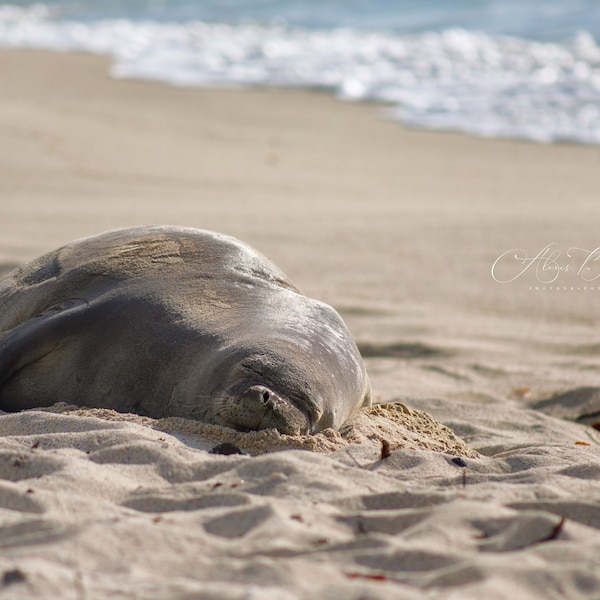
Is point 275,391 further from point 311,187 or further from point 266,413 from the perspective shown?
point 311,187

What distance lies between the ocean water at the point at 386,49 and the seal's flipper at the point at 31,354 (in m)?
8.89

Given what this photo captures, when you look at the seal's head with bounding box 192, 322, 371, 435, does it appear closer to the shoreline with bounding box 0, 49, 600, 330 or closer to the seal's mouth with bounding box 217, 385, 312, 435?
the seal's mouth with bounding box 217, 385, 312, 435

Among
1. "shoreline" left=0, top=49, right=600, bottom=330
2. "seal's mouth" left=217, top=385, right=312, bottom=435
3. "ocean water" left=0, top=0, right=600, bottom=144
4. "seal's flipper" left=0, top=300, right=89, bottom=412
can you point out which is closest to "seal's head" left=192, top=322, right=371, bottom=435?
"seal's mouth" left=217, top=385, right=312, bottom=435

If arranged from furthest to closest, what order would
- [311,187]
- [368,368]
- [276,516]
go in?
[311,187], [368,368], [276,516]

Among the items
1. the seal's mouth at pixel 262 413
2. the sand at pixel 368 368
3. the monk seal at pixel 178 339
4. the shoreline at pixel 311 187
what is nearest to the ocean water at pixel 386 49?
the shoreline at pixel 311 187

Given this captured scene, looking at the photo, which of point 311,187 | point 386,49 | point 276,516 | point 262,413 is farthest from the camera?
point 386,49

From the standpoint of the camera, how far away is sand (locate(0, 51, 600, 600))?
2.12 m

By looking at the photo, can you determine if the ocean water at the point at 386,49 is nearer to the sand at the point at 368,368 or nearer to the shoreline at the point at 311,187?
the shoreline at the point at 311,187

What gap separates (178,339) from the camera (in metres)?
3.20

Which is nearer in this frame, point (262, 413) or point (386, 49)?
point (262, 413)

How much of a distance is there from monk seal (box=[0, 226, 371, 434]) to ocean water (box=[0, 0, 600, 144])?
27.8 ft

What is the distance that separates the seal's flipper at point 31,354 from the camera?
3.35m

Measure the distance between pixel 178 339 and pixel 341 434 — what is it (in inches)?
23.9

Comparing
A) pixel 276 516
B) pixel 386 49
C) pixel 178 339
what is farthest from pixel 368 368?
pixel 386 49
